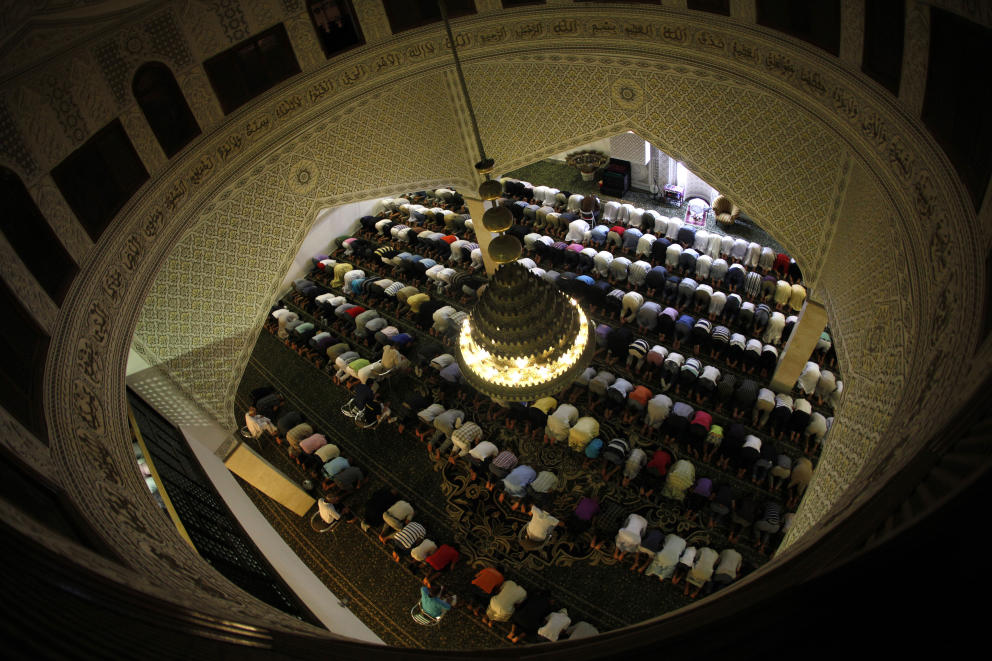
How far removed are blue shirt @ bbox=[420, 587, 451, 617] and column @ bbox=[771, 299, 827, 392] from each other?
4.73 meters

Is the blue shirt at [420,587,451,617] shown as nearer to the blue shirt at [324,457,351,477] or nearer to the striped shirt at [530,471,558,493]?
the striped shirt at [530,471,558,493]

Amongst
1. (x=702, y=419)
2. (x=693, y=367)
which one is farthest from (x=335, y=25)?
(x=702, y=419)

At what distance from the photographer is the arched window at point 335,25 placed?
4923 millimetres

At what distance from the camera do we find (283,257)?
5.99 meters

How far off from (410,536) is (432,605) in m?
0.76

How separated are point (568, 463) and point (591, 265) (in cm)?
369

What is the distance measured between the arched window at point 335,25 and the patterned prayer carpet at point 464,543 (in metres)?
4.51

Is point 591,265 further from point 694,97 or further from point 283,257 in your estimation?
point 283,257

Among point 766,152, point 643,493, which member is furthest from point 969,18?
point 643,493

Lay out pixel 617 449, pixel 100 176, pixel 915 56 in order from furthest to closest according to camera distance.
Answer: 1. pixel 617 449
2. pixel 100 176
3. pixel 915 56

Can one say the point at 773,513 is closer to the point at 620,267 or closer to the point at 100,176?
the point at 620,267

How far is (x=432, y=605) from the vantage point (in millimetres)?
5137

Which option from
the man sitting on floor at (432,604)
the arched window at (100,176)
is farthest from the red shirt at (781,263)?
the arched window at (100,176)

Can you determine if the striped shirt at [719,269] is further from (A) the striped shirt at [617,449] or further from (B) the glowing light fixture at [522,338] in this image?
(B) the glowing light fixture at [522,338]
